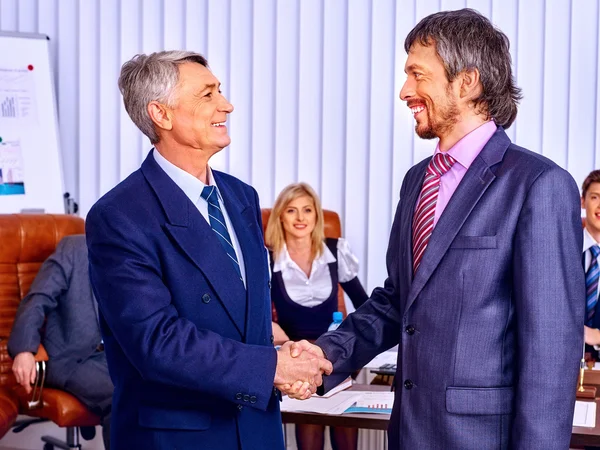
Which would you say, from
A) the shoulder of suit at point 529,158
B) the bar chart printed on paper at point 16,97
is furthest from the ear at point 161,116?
the bar chart printed on paper at point 16,97

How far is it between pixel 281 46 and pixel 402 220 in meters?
3.56

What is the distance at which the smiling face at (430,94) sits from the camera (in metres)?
1.94

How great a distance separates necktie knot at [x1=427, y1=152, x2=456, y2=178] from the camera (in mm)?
1968

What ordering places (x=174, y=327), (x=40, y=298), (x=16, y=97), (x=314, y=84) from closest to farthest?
(x=174, y=327) < (x=40, y=298) < (x=16, y=97) < (x=314, y=84)

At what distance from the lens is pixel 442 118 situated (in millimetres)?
1951

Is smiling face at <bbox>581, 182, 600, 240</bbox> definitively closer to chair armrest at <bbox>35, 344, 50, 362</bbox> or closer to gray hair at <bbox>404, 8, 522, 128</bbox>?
gray hair at <bbox>404, 8, 522, 128</bbox>

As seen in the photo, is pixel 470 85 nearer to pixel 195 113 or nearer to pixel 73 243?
pixel 195 113

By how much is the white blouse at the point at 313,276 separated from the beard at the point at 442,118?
9.22 ft

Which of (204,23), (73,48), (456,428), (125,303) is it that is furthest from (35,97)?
(456,428)

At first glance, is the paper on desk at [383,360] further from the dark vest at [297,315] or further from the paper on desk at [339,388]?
the dark vest at [297,315]

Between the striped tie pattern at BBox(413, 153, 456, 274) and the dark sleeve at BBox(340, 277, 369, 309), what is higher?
the striped tie pattern at BBox(413, 153, 456, 274)

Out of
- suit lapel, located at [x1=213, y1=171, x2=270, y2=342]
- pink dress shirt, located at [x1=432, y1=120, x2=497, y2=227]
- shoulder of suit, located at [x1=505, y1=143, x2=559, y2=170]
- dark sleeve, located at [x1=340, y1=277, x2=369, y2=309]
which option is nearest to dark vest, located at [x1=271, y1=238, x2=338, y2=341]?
dark sleeve, located at [x1=340, y1=277, x2=369, y2=309]

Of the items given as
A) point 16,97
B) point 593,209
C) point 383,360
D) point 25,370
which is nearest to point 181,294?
point 383,360

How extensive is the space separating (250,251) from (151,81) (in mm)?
499
